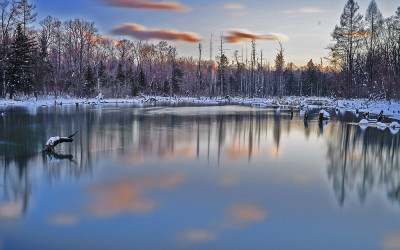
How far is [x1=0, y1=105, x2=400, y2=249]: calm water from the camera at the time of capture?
532 cm

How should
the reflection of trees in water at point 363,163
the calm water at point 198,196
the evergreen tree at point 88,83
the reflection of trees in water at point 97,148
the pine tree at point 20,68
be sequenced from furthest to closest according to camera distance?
the evergreen tree at point 88,83 < the pine tree at point 20,68 < the reflection of trees in water at point 97,148 < the reflection of trees in water at point 363,163 < the calm water at point 198,196

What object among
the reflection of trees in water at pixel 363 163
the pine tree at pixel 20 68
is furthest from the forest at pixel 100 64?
the reflection of trees in water at pixel 363 163

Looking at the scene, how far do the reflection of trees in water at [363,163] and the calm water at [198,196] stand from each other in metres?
0.05

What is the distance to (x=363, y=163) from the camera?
1112 centimetres

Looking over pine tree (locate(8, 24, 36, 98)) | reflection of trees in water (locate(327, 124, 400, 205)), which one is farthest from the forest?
reflection of trees in water (locate(327, 124, 400, 205))

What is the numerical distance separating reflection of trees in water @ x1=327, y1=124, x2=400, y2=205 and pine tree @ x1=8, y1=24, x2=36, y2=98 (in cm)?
3659

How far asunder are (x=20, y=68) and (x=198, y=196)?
40530 millimetres

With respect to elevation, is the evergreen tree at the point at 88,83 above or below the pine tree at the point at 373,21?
below

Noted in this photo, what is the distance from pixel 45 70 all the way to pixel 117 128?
36535 millimetres

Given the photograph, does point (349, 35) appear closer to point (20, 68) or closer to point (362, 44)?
point (362, 44)

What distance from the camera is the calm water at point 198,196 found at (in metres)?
5.32

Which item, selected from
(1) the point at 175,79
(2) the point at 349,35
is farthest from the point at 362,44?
(1) the point at 175,79

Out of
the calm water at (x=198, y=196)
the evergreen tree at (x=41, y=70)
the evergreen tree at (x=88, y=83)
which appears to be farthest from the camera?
the evergreen tree at (x=88, y=83)

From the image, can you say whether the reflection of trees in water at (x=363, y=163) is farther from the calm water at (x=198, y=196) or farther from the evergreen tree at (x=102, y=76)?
the evergreen tree at (x=102, y=76)
